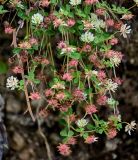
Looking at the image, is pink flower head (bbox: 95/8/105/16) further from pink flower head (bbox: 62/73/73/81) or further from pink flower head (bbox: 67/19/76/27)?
pink flower head (bbox: 62/73/73/81)

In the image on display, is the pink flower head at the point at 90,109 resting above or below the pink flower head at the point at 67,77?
below

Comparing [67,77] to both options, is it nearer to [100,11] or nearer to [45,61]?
[45,61]

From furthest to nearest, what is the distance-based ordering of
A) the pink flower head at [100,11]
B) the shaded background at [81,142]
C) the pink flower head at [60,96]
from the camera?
the shaded background at [81,142], the pink flower head at [100,11], the pink flower head at [60,96]

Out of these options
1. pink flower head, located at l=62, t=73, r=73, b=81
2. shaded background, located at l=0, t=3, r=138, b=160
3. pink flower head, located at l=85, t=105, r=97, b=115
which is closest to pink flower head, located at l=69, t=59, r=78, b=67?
pink flower head, located at l=62, t=73, r=73, b=81

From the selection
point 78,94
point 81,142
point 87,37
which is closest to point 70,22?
point 87,37

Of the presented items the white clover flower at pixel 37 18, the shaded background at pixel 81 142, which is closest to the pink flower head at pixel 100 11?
the white clover flower at pixel 37 18

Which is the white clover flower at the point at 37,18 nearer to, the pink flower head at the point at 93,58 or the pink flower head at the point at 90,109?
the pink flower head at the point at 93,58

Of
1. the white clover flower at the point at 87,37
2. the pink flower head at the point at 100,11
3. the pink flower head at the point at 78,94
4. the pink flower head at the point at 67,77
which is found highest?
the pink flower head at the point at 100,11

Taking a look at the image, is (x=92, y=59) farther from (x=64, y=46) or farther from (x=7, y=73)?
(x=7, y=73)

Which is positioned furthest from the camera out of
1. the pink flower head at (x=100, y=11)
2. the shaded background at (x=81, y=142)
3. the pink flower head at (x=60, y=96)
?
the shaded background at (x=81, y=142)
